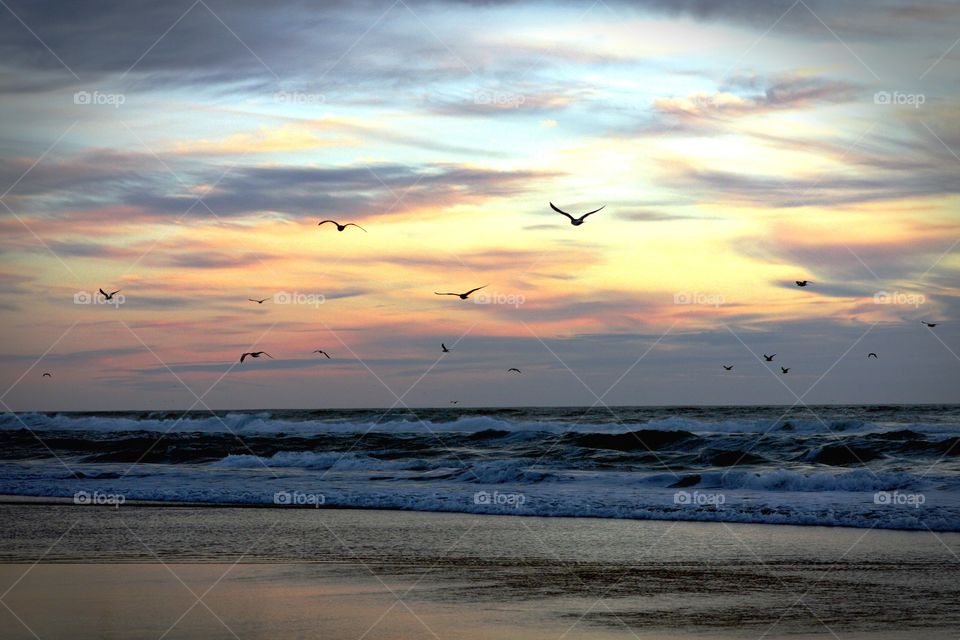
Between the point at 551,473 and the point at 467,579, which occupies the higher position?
the point at 551,473

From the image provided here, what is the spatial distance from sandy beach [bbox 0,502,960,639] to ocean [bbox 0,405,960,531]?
7.80ft

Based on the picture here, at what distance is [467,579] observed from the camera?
491 inches

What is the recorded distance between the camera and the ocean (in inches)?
782

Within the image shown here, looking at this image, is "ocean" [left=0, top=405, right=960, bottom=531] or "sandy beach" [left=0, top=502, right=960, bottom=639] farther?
"ocean" [left=0, top=405, right=960, bottom=531]

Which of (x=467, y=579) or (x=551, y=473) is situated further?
(x=551, y=473)

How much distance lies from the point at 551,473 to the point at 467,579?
16.2 m

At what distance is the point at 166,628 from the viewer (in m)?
9.86

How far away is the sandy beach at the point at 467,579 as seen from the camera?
10031 mm

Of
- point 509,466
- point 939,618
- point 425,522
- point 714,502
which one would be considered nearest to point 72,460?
point 509,466

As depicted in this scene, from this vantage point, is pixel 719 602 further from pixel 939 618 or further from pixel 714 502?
pixel 714 502

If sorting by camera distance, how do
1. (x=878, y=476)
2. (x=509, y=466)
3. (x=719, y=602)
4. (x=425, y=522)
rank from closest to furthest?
(x=719, y=602) < (x=425, y=522) < (x=878, y=476) < (x=509, y=466)

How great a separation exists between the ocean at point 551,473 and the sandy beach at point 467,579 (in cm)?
238

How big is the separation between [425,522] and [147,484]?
11.2 metres

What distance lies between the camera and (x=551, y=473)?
28453 millimetres
